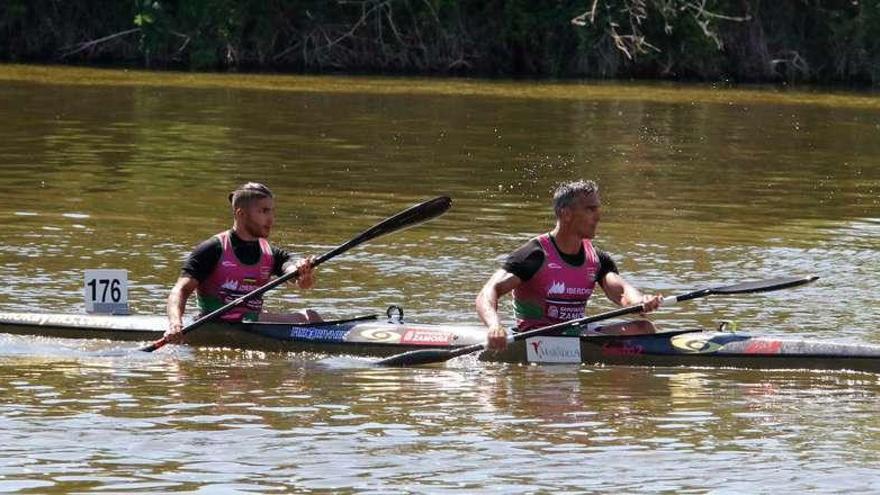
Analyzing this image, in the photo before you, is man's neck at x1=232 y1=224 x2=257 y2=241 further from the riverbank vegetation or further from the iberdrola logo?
the riverbank vegetation

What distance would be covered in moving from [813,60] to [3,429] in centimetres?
4287

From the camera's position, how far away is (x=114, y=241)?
19.2m

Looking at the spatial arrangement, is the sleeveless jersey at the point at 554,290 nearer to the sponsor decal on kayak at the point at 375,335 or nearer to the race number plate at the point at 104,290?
the sponsor decal on kayak at the point at 375,335

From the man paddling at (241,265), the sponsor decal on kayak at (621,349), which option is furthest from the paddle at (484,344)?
the man paddling at (241,265)

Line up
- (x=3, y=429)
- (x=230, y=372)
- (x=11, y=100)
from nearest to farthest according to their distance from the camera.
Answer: (x=3, y=429) < (x=230, y=372) < (x=11, y=100)

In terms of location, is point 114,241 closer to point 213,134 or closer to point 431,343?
point 431,343

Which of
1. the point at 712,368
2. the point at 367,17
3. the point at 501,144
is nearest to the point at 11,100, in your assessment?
the point at 501,144

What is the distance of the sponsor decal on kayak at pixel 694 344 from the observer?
1290 centimetres

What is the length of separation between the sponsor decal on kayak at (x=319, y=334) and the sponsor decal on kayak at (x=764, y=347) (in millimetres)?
2800

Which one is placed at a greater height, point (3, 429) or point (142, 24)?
point (142, 24)

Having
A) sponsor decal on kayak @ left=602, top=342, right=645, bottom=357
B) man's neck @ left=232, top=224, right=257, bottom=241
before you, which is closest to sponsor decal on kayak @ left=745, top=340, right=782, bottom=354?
sponsor decal on kayak @ left=602, top=342, right=645, bottom=357

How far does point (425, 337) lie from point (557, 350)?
95 cm

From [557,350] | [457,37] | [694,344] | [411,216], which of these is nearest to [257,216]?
[411,216]

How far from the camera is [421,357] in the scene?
1291 cm
